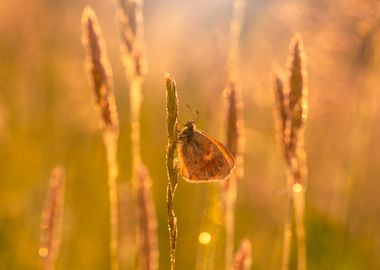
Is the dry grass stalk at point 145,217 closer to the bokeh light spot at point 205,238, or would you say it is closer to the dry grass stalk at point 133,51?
the dry grass stalk at point 133,51

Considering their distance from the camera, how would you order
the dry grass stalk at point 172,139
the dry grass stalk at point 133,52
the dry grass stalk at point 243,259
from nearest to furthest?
1. the dry grass stalk at point 172,139
2. the dry grass stalk at point 243,259
3. the dry grass stalk at point 133,52

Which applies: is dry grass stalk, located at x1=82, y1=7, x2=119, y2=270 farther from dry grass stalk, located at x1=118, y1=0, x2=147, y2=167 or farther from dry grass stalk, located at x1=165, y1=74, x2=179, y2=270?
dry grass stalk, located at x1=165, y1=74, x2=179, y2=270

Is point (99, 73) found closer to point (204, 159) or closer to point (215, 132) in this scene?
point (204, 159)

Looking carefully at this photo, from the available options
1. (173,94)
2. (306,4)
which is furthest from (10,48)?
(173,94)

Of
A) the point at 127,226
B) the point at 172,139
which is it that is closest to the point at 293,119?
the point at 172,139

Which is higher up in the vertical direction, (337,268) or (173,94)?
(173,94)

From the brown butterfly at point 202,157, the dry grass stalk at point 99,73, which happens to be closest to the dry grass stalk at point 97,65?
the dry grass stalk at point 99,73

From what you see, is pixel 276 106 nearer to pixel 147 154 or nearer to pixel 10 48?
pixel 147 154
